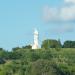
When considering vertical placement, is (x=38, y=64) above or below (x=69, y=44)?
below

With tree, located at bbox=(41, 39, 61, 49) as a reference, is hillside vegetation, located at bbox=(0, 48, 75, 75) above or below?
below

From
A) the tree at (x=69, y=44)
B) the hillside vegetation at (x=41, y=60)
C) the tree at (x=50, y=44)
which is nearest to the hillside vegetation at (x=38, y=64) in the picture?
the hillside vegetation at (x=41, y=60)

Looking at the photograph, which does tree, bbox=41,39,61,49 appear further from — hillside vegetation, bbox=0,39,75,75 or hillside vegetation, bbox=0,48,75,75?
hillside vegetation, bbox=0,48,75,75

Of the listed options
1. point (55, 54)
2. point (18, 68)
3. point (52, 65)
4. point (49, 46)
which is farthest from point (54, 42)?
point (52, 65)

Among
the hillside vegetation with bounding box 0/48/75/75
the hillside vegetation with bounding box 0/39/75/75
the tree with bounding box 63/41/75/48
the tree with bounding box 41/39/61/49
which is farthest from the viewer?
the tree with bounding box 63/41/75/48

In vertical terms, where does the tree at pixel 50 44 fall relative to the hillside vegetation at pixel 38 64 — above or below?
above

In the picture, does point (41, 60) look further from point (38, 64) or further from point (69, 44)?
point (69, 44)

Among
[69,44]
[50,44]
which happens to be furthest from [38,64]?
[69,44]

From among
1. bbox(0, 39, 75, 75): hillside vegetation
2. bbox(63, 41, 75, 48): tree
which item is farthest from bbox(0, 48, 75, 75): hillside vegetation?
bbox(63, 41, 75, 48): tree

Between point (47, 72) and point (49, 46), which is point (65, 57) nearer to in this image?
point (49, 46)

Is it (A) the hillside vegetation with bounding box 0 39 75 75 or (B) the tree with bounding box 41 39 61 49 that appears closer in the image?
(A) the hillside vegetation with bounding box 0 39 75 75

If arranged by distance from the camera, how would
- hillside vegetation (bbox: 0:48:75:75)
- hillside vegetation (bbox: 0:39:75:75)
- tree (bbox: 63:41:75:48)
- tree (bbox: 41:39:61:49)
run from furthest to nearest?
tree (bbox: 63:41:75:48)
tree (bbox: 41:39:61:49)
hillside vegetation (bbox: 0:39:75:75)
hillside vegetation (bbox: 0:48:75:75)

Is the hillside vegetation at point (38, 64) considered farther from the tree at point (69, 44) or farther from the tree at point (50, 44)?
Result: the tree at point (69, 44)

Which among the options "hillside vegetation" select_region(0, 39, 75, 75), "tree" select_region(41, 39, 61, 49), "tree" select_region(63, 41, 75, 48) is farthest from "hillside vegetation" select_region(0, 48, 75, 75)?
"tree" select_region(63, 41, 75, 48)
